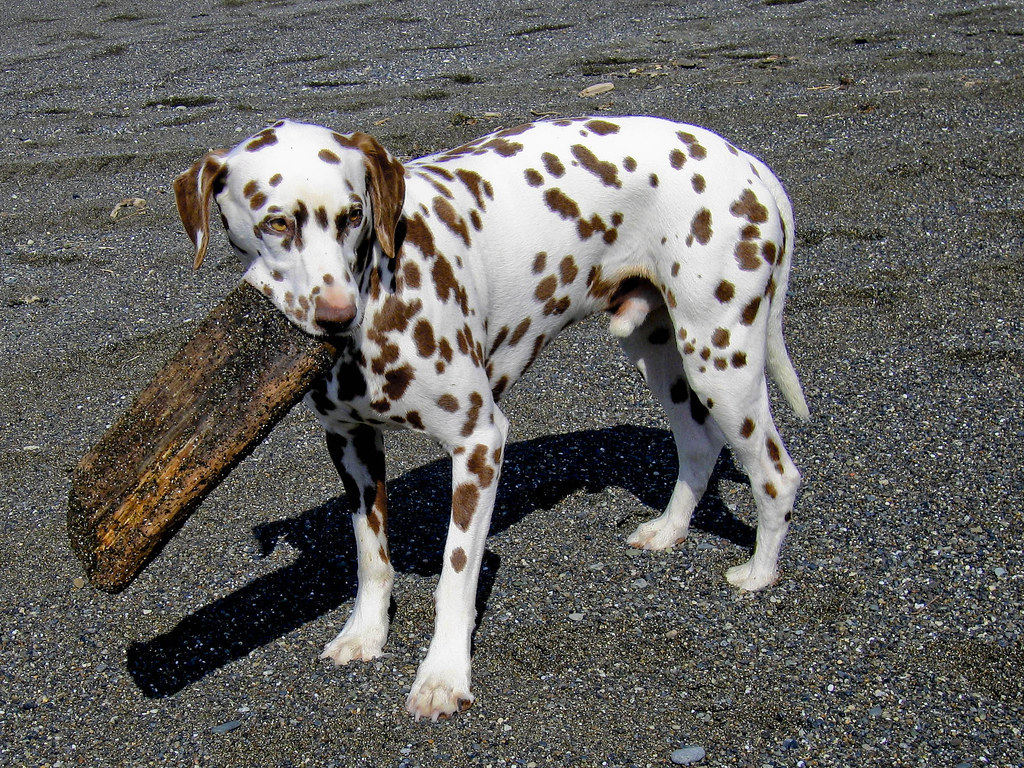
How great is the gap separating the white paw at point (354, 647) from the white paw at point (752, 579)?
1437 millimetres

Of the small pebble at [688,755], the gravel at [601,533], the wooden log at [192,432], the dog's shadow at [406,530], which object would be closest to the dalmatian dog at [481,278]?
the wooden log at [192,432]

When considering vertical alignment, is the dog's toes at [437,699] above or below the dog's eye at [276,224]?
below

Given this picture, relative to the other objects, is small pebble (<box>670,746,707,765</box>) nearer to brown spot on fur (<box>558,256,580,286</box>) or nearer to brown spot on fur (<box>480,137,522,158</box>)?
brown spot on fur (<box>558,256,580,286</box>)

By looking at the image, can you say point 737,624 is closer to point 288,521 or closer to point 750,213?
point 750,213

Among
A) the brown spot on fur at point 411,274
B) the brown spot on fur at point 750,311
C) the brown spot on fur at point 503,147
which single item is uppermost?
the brown spot on fur at point 503,147

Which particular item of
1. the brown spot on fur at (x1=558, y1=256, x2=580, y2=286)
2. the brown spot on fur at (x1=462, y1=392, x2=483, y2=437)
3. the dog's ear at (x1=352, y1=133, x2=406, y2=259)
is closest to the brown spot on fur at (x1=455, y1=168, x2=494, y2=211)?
the brown spot on fur at (x1=558, y1=256, x2=580, y2=286)

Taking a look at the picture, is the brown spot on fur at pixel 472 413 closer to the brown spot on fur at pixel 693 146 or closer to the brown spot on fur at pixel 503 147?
the brown spot on fur at pixel 503 147

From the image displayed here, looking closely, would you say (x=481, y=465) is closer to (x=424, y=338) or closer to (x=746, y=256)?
(x=424, y=338)

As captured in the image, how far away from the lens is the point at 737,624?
4.43m

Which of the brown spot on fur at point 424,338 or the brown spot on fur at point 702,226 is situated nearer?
the brown spot on fur at point 424,338

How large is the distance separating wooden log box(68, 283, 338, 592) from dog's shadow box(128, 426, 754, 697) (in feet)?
2.52

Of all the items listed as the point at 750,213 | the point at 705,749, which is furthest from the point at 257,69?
the point at 705,749

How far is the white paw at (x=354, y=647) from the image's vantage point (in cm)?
431

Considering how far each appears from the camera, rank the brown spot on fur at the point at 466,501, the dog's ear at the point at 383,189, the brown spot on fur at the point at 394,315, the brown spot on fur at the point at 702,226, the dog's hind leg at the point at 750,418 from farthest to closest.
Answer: the dog's hind leg at the point at 750,418 → the brown spot on fur at the point at 702,226 → the brown spot on fur at the point at 466,501 → the brown spot on fur at the point at 394,315 → the dog's ear at the point at 383,189
